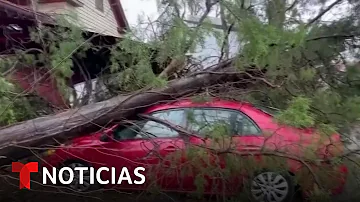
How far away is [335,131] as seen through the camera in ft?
11.5

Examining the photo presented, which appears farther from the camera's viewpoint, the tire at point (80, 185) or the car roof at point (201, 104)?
the tire at point (80, 185)

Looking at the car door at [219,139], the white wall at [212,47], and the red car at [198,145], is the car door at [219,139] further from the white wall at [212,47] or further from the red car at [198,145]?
the white wall at [212,47]

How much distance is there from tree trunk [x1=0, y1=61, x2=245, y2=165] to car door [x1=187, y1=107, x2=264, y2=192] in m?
0.36

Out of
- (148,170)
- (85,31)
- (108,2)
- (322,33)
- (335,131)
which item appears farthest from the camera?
(108,2)

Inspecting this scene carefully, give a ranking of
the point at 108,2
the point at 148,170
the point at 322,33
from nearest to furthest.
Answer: the point at 322,33 → the point at 148,170 → the point at 108,2

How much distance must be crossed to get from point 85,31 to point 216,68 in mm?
1588

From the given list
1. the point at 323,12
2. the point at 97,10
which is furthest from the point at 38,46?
the point at 97,10

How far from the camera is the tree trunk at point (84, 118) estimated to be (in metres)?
3.96

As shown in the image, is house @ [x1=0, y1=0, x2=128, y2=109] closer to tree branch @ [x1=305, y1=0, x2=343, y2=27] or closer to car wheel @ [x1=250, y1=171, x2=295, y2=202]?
tree branch @ [x1=305, y1=0, x2=343, y2=27]

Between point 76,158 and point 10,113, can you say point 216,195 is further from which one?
point 10,113

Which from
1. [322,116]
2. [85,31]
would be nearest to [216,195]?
[322,116]

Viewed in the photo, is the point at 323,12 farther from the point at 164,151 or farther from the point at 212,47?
the point at 164,151

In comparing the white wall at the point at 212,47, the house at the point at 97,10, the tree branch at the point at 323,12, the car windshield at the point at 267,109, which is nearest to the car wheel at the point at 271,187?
the car windshield at the point at 267,109

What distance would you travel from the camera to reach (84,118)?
13.5 feet
